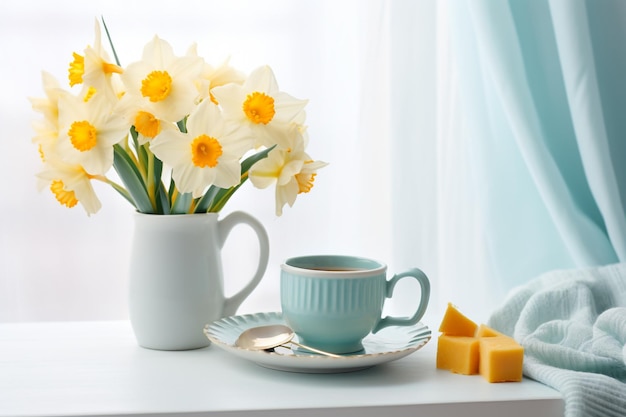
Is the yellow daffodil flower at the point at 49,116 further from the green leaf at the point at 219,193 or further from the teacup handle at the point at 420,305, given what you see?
the teacup handle at the point at 420,305

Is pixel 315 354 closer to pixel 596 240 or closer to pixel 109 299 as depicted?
pixel 596 240

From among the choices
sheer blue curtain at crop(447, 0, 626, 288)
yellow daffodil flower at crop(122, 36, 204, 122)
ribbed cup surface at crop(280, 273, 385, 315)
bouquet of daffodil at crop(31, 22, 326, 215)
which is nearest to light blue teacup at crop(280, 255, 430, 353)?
ribbed cup surface at crop(280, 273, 385, 315)

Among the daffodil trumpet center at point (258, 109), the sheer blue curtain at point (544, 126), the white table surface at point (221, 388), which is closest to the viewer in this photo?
the white table surface at point (221, 388)

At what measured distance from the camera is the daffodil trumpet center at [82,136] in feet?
2.76

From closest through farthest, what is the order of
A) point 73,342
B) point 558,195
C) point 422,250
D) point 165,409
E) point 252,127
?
point 165,409, point 252,127, point 73,342, point 558,195, point 422,250

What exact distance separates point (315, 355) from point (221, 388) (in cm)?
11

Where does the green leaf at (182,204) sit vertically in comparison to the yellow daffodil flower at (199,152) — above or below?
below

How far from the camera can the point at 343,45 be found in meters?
1.45

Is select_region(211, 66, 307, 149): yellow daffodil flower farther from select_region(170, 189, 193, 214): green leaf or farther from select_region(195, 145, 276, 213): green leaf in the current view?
select_region(170, 189, 193, 214): green leaf

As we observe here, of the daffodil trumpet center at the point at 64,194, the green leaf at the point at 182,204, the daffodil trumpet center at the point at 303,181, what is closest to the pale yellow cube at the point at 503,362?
the daffodil trumpet center at the point at 303,181

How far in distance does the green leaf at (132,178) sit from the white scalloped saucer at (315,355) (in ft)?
0.54

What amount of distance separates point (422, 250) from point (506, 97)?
0.34 meters

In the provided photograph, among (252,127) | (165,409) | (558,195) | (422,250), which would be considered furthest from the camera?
(422,250)

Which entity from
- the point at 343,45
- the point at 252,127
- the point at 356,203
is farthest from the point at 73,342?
the point at 343,45
